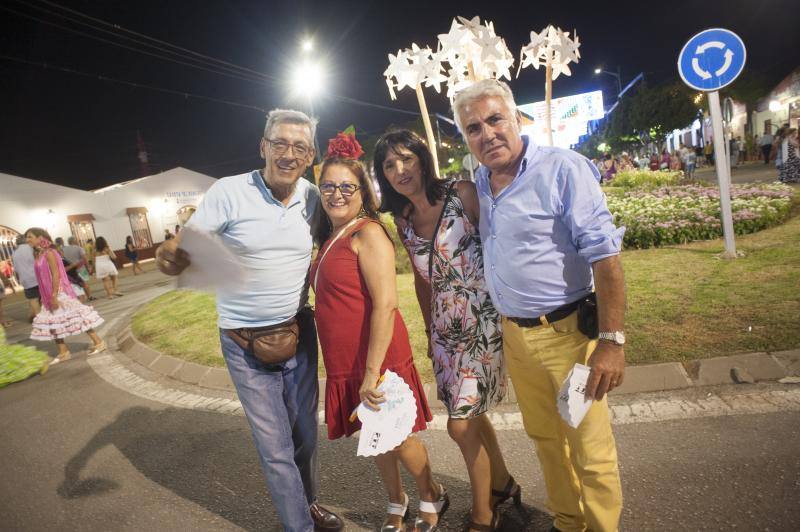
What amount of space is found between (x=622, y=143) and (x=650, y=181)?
30.6 meters

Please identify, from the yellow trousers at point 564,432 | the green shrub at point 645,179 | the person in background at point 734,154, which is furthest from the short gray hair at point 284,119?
the person in background at point 734,154

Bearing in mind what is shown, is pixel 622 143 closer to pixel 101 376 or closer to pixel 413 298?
pixel 413 298

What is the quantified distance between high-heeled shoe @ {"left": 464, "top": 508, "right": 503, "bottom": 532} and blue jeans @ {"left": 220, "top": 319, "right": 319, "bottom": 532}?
0.78 metres

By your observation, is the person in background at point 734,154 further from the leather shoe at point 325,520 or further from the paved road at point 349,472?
the leather shoe at point 325,520

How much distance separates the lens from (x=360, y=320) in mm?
2059

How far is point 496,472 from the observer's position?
226 cm

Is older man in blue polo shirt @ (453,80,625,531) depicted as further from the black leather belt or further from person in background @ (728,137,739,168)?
person in background @ (728,137,739,168)

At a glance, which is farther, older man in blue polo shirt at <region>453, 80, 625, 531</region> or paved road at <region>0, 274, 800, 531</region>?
paved road at <region>0, 274, 800, 531</region>

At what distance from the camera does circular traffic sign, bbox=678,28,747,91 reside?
18.0ft

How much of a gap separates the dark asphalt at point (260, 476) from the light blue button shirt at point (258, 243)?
49.1 inches

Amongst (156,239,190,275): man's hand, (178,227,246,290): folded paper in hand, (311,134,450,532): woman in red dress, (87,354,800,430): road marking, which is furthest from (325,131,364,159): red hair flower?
(87,354,800,430): road marking

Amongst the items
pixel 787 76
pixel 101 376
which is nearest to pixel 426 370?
pixel 101 376

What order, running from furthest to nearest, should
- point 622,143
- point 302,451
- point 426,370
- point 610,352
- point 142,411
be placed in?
point 622,143 → point 142,411 → point 426,370 → point 302,451 → point 610,352

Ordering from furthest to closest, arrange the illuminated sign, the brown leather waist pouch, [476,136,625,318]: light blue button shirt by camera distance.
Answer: the illuminated sign → the brown leather waist pouch → [476,136,625,318]: light blue button shirt
